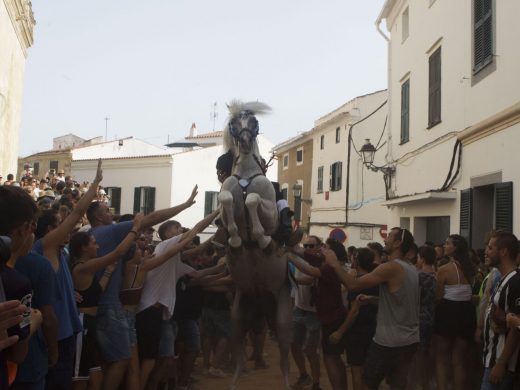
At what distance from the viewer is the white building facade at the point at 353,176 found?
22406mm

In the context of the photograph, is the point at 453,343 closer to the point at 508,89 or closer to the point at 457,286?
the point at 457,286

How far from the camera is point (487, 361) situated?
14.0 feet

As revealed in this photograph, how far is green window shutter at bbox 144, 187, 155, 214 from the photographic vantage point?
1347 inches

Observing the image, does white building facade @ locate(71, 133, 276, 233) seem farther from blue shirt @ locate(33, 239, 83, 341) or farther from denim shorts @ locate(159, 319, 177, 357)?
blue shirt @ locate(33, 239, 83, 341)

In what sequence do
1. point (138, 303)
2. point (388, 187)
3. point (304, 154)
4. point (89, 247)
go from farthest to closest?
point (304, 154)
point (388, 187)
point (138, 303)
point (89, 247)

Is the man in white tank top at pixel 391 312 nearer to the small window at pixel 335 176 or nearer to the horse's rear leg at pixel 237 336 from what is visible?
the horse's rear leg at pixel 237 336

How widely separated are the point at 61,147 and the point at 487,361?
145 ft

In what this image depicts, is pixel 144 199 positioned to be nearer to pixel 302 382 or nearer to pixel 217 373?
pixel 217 373

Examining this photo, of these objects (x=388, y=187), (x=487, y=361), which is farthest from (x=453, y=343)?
(x=388, y=187)

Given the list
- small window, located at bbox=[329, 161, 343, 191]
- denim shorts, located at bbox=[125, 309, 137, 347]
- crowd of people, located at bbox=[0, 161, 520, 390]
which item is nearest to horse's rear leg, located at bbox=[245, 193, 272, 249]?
crowd of people, located at bbox=[0, 161, 520, 390]

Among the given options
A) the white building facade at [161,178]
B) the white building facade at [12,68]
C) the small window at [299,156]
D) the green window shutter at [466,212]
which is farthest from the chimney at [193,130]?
the green window shutter at [466,212]

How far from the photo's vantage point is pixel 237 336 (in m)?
5.09

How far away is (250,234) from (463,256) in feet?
8.79

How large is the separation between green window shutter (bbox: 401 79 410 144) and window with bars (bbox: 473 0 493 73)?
4220 millimetres
